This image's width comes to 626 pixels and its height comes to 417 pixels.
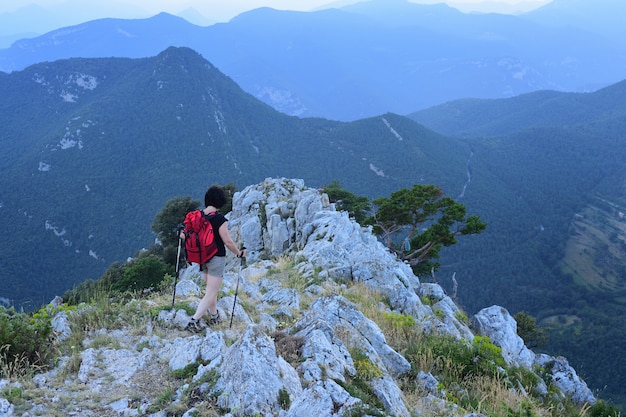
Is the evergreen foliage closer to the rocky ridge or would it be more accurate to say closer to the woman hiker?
the rocky ridge

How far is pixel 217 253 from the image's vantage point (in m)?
7.57

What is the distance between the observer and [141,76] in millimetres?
155250

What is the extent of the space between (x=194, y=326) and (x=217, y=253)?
141cm

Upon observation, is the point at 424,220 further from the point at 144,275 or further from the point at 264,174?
the point at 264,174

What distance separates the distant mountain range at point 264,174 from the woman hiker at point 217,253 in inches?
2619

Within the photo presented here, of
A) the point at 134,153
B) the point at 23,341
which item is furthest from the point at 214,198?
the point at 134,153

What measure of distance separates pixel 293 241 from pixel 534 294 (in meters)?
95.8

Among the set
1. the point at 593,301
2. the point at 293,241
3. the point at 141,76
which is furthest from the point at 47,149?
the point at 593,301

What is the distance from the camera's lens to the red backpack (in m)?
7.39

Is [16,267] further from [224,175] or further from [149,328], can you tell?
[149,328]

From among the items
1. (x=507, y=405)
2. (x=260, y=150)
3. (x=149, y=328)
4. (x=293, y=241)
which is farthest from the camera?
(x=260, y=150)

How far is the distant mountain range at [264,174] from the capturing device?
86.9m

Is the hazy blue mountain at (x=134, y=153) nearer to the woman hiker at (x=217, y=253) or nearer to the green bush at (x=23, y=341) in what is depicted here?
the green bush at (x=23, y=341)

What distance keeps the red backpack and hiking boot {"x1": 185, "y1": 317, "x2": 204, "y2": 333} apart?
3.72ft
